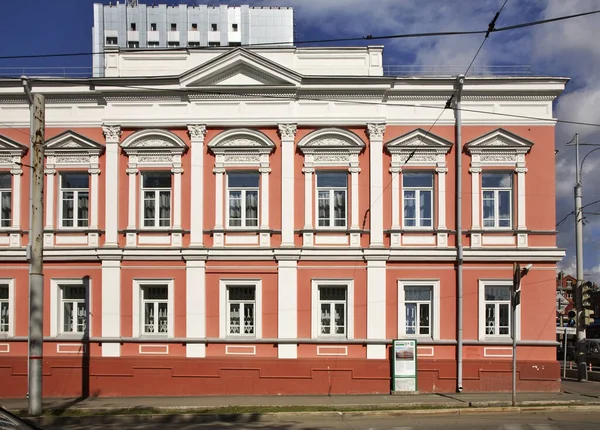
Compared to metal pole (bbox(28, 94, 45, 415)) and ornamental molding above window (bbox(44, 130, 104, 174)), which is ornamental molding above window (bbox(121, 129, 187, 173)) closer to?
ornamental molding above window (bbox(44, 130, 104, 174))

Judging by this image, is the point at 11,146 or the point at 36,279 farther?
the point at 11,146

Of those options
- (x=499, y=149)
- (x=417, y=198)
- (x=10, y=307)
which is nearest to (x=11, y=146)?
(x=10, y=307)

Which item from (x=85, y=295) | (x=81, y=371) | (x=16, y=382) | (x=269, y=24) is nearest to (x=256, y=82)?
(x=85, y=295)

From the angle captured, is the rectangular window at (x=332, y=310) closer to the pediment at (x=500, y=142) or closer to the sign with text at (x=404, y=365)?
the sign with text at (x=404, y=365)

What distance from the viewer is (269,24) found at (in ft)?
270

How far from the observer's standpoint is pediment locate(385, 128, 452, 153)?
19734mm

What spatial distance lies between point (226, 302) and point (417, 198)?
6567mm

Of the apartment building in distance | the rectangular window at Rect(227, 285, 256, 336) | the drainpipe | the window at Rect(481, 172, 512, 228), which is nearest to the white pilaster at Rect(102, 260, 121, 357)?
the apartment building in distance

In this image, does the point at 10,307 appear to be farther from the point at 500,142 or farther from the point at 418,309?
the point at 500,142

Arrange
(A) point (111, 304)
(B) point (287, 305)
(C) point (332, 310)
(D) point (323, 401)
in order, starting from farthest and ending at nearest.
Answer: (C) point (332, 310), (A) point (111, 304), (B) point (287, 305), (D) point (323, 401)

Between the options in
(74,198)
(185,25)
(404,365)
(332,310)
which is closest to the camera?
(404,365)

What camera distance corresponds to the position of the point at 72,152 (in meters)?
20.1

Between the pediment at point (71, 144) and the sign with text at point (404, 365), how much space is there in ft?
35.0

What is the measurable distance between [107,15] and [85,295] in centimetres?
6885
